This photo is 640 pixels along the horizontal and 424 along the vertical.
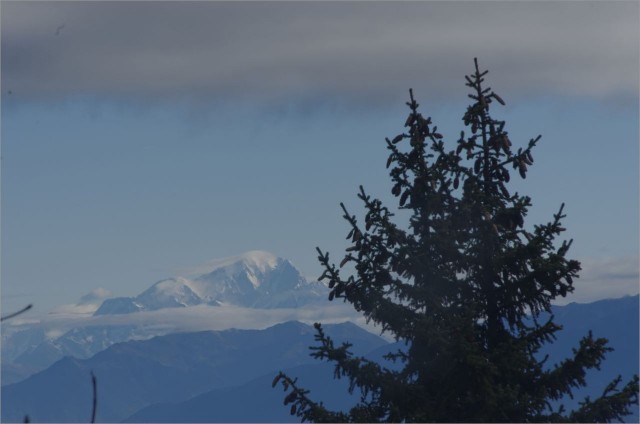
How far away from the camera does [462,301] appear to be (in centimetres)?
2512

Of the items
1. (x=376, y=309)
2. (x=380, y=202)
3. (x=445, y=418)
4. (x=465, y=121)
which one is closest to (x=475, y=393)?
(x=445, y=418)

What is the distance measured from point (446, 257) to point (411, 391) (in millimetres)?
3150

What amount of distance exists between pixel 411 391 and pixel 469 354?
78.1 inches

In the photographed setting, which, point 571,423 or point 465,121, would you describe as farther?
point 465,121

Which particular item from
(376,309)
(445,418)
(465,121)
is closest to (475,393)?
(445,418)

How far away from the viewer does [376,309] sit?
987 inches

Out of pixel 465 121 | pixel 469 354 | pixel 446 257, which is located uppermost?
pixel 465 121

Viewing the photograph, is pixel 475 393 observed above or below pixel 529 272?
below

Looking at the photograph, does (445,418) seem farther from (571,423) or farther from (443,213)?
(443,213)

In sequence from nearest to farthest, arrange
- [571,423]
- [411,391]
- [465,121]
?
[571,423], [411,391], [465,121]

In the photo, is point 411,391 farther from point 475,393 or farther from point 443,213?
point 443,213

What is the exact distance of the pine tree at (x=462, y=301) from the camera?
23.7 m

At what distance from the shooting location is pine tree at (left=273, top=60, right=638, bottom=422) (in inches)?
932

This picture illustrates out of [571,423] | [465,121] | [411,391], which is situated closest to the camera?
[571,423]
